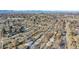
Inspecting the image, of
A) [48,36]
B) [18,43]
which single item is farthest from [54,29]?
[18,43]

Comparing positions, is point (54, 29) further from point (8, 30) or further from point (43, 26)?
point (8, 30)

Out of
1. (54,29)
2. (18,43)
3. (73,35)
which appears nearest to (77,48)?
(73,35)

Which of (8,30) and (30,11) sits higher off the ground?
(30,11)
